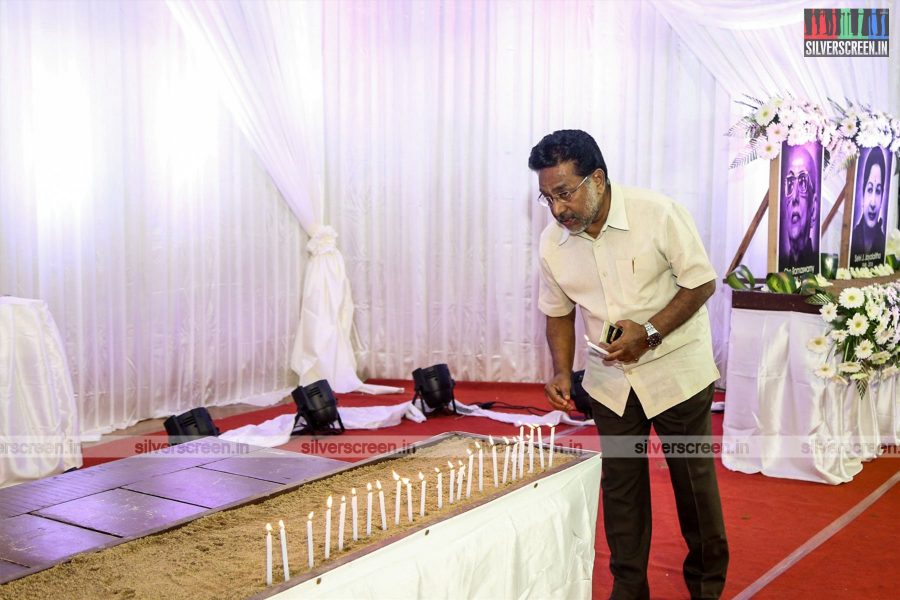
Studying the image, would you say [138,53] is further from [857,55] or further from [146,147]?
[857,55]

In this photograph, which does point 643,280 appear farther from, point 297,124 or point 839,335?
point 297,124

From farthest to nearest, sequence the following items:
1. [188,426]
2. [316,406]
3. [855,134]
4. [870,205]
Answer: [316,406]
[870,205]
[855,134]
[188,426]

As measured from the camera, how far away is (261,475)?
2.49 m

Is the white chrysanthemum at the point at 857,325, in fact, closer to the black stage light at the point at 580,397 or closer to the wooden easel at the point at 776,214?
the wooden easel at the point at 776,214

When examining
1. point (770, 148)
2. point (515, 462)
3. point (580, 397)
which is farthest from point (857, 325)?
point (515, 462)

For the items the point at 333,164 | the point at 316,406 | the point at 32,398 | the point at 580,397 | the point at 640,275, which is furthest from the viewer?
the point at 333,164

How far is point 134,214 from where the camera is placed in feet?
16.7

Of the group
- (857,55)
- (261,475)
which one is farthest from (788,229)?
(261,475)

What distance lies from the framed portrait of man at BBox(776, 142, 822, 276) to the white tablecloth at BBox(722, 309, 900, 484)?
0.34 metres

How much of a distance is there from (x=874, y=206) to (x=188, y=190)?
3.68m

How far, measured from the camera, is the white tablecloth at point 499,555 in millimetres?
1746

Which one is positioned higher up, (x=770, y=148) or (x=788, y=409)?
(x=770, y=148)

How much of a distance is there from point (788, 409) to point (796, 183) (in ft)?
3.33

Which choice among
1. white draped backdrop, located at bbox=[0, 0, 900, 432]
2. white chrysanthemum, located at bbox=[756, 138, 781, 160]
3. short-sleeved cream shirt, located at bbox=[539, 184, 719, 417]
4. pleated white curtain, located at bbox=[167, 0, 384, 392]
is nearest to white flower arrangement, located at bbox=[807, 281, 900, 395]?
white chrysanthemum, located at bbox=[756, 138, 781, 160]
